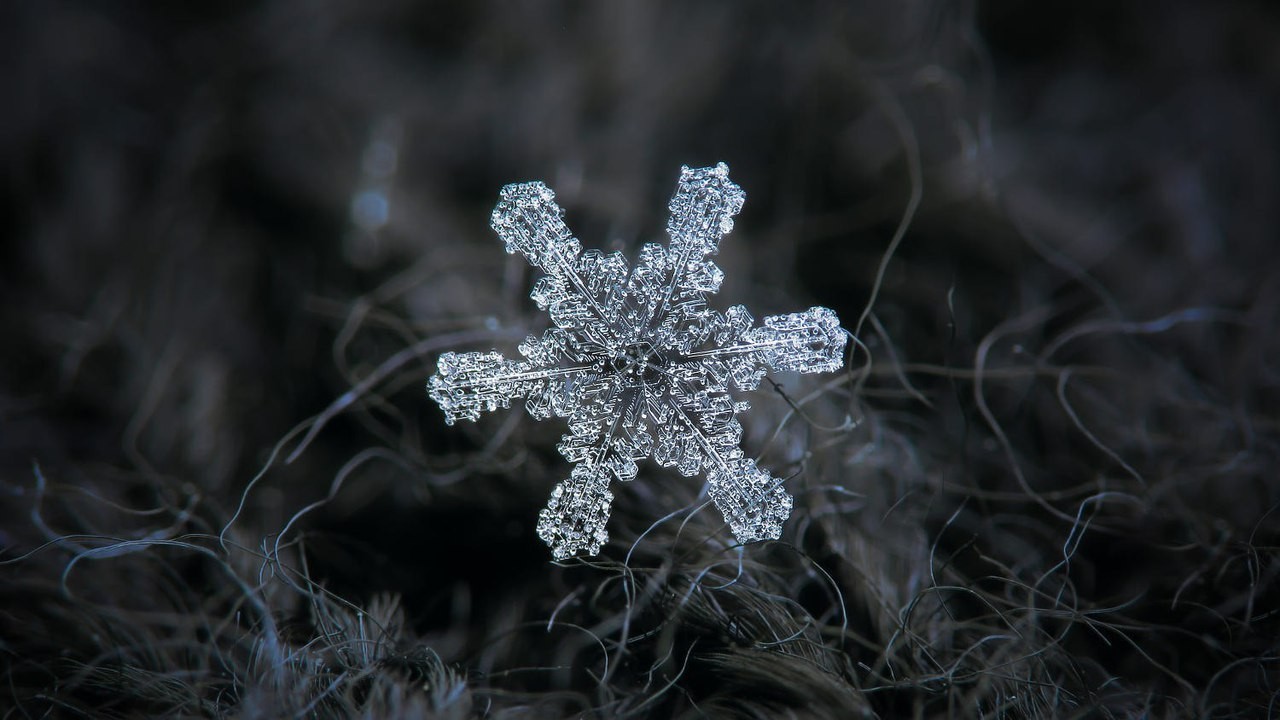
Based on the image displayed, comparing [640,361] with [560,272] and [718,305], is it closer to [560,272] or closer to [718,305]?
[560,272]

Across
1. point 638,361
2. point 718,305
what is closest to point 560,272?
point 638,361

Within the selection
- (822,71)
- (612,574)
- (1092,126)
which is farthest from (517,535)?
(1092,126)

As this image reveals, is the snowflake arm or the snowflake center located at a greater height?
the snowflake arm

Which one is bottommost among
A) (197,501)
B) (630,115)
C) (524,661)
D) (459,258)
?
(524,661)

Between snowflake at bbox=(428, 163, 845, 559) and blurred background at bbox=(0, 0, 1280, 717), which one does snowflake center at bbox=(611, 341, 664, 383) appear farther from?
blurred background at bbox=(0, 0, 1280, 717)

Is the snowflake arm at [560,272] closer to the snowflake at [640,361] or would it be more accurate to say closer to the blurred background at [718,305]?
the snowflake at [640,361]

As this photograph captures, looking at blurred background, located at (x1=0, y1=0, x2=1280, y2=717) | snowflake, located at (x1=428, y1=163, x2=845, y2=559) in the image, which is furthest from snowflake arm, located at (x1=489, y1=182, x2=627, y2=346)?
blurred background, located at (x1=0, y1=0, x2=1280, y2=717)

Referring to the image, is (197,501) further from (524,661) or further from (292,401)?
(524,661)
